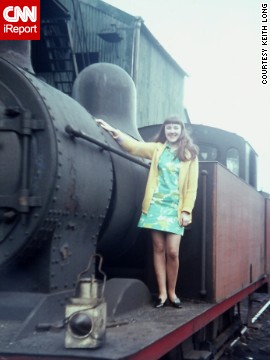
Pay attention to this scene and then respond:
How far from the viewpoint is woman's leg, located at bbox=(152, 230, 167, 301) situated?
11.4ft

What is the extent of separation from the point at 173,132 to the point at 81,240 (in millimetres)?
1031

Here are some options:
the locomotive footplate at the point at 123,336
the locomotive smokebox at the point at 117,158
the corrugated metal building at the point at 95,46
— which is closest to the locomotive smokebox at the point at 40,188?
the locomotive footplate at the point at 123,336

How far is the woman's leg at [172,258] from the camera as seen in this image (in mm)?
3420

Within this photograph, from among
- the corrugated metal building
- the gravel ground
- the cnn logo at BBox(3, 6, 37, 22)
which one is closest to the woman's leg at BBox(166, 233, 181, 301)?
the gravel ground

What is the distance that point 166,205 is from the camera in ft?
11.2

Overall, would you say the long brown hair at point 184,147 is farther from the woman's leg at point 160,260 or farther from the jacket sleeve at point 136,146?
the woman's leg at point 160,260

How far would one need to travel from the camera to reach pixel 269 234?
7.98 m

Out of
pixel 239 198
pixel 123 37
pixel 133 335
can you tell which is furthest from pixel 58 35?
pixel 133 335

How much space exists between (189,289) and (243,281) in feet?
5.03

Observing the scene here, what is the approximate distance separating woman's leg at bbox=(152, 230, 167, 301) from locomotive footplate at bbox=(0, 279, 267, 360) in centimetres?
13

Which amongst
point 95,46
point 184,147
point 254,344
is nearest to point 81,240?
point 184,147

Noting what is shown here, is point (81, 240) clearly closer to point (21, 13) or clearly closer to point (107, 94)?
point (107, 94)

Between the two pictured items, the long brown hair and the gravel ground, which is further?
the gravel ground

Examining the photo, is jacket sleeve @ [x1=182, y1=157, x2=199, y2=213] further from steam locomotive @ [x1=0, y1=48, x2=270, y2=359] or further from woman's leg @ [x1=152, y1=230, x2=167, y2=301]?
steam locomotive @ [x1=0, y1=48, x2=270, y2=359]
